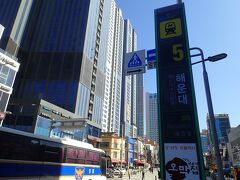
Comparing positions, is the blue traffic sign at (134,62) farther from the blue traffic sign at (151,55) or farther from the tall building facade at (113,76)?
the tall building facade at (113,76)

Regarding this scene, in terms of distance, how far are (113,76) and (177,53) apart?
124 metres

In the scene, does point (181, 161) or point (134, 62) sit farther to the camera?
point (134, 62)

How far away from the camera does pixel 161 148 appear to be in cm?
851

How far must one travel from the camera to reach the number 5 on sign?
377 inches

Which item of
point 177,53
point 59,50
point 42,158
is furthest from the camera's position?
point 59,50

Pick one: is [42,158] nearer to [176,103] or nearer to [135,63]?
[135,63]

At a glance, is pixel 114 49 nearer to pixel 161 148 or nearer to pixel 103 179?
pixel 103 179

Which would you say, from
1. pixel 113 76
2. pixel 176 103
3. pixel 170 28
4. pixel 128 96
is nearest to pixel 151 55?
pixel 170 28

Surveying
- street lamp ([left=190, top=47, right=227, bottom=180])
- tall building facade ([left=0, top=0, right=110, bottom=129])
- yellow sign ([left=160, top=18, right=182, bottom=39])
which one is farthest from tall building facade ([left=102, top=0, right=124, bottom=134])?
yellow sign ([left=160, top=18, right=182, bottom=39])

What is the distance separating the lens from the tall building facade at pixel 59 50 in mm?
63875

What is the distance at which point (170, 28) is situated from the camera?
33.7 feet

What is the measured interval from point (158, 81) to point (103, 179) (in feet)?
46.6

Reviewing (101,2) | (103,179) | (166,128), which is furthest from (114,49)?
(166,128)

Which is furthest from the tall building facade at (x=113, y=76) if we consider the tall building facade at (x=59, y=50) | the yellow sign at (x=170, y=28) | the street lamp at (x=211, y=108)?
the yellow sign at (x=170, y=28)
